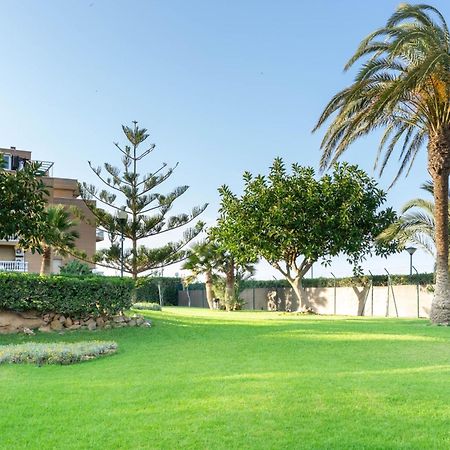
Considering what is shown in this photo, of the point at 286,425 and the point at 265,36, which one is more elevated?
the point at 265,36

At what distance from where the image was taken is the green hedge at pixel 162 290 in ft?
121

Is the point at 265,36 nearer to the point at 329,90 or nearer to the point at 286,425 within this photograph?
the point at 329,90

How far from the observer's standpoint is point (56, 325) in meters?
12.4

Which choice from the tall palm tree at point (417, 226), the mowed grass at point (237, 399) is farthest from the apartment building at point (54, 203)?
the mowed grass at point (237, 399)

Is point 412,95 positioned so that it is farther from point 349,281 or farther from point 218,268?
point 218,268

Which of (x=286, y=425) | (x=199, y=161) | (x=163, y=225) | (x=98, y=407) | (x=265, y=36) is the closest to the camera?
(x=286, y=425)

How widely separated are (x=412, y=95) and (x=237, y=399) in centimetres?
1181

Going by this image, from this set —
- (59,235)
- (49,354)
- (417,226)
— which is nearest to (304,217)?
(417,226)

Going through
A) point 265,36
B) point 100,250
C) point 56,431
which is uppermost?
point 265,36

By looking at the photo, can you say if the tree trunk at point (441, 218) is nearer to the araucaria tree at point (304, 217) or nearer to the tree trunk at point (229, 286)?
the araucaria tree at point (304, 217)

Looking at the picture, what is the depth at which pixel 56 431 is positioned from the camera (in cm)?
475

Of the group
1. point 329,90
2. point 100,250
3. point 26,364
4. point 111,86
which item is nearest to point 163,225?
point 100,250

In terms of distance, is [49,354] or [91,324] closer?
[49,354]

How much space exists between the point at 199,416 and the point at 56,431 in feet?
3.94
